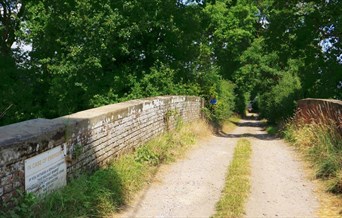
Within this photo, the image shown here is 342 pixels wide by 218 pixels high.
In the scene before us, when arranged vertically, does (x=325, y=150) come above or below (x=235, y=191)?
above

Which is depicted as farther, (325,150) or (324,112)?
(324,112)

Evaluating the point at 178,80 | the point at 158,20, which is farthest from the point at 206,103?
the point at 158,20

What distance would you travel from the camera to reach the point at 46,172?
17.8 feet

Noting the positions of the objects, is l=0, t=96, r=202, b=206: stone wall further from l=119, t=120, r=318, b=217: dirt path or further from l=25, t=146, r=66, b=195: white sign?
l=119, t=120, r=318, b=217: dirt path

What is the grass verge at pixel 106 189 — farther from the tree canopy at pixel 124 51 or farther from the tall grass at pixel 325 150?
the tree canopy at pixel 124 51

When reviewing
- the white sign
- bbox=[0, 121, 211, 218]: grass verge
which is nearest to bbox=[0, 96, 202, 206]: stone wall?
the white sign

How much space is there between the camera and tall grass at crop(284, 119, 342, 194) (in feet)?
25.3

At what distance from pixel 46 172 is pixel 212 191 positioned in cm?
322

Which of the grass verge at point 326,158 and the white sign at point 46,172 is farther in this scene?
the grass verge at point 326,158

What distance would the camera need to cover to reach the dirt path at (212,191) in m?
6.39

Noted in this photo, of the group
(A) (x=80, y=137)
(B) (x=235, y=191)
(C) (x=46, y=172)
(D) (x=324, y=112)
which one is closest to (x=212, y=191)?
(B) (x=235, y=191)

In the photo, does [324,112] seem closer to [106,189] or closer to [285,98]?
[106,189]

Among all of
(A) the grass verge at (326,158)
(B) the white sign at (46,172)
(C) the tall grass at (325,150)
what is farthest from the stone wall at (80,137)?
(C) the tall grass at (325,150)

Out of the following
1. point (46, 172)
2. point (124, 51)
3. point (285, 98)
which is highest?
point (124, 51)
